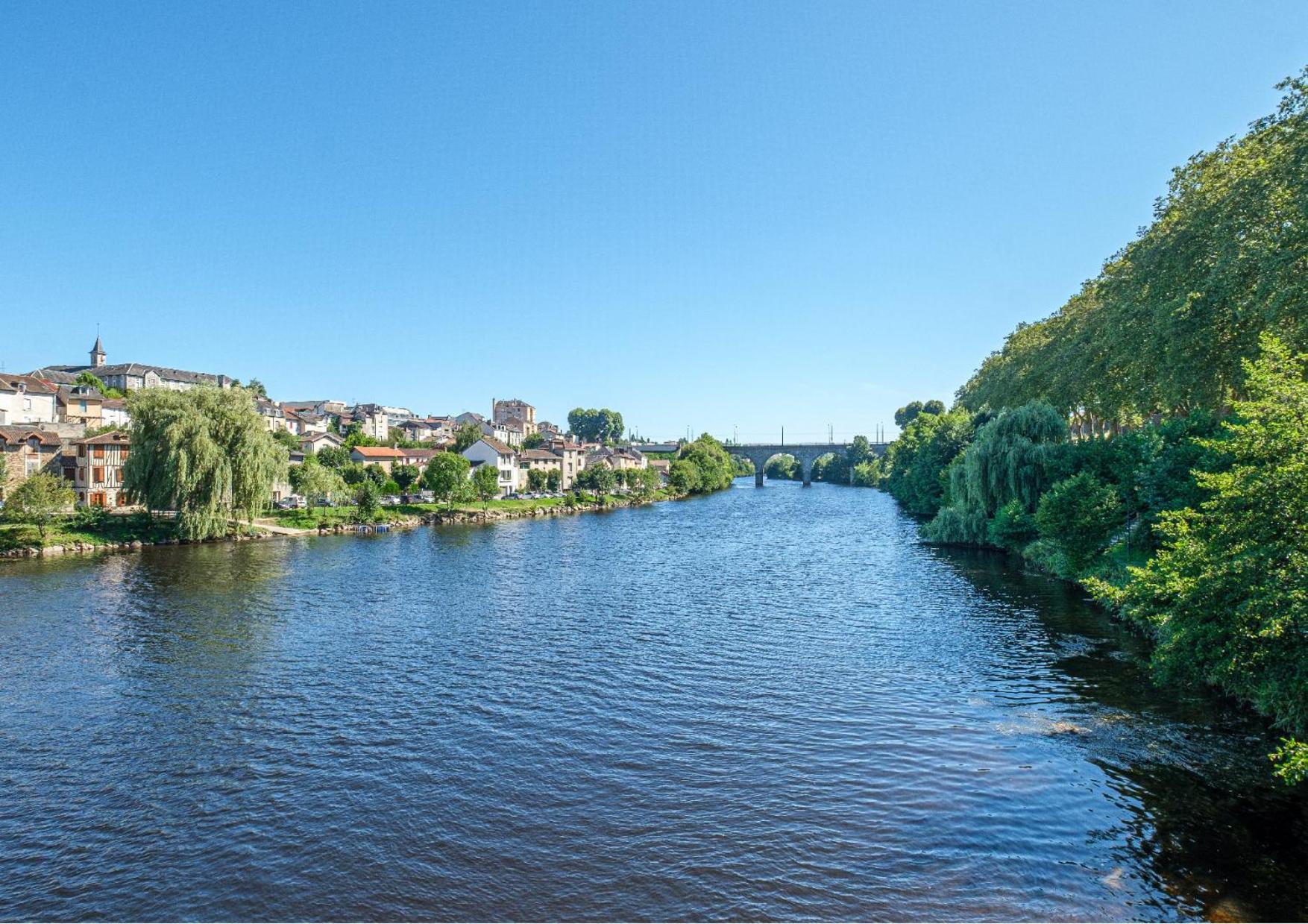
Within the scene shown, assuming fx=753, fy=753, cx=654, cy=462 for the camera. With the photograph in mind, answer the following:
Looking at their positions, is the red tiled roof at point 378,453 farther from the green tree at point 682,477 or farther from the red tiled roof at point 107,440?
the green tree at point 682,477

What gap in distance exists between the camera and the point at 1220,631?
15.6 metres

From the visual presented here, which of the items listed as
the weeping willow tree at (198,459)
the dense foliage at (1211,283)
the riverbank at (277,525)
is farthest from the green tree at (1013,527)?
the riverbank at (277,525)

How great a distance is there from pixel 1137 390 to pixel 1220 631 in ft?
111

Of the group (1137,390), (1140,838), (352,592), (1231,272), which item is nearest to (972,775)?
(1140,838)

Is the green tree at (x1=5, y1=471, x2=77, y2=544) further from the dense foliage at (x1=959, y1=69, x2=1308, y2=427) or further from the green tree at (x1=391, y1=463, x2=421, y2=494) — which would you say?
the dense foliage at (x1=959, y1=69, x2=1308, y2=427)

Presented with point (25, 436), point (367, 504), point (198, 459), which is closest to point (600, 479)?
point (367, 504)

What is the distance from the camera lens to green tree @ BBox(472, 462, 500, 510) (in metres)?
97.4

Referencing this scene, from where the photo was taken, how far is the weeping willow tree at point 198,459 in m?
57.1

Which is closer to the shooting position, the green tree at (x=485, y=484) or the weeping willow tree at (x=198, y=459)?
the weeping willow tree at (x=198, y=459)

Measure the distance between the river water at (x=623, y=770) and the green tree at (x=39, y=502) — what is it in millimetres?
24311

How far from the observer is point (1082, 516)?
33375 millimetres

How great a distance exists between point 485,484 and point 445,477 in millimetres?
8713

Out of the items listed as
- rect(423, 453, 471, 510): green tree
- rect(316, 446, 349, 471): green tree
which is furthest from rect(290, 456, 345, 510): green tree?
rect(316, 446, 349, 471): green tree

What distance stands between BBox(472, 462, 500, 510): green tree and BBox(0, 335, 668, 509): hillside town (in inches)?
78.1
